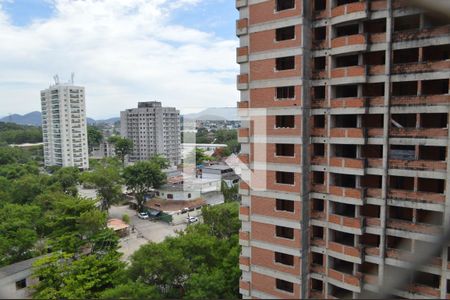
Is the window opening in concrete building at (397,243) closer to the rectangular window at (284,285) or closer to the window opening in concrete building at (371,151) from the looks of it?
the window opening in concrete building at (371,151)

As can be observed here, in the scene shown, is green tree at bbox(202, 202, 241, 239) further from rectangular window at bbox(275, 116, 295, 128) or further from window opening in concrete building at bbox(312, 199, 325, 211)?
rectangular window at bbox(275, 116, 295, 128)

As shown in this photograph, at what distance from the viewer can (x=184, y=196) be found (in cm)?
2439

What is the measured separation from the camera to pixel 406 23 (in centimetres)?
657

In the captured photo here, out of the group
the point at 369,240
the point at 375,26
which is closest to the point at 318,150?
the point at 369,240

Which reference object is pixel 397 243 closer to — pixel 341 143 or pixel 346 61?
pixel 341 143

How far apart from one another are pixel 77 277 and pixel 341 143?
853 centimetres

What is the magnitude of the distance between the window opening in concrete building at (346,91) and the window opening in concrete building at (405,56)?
94cm

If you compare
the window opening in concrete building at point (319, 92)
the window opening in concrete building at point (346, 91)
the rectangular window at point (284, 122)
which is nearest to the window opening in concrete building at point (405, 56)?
the window opening in concrete building at point (346, 91)

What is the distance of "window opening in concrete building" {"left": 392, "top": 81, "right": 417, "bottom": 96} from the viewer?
6.63m

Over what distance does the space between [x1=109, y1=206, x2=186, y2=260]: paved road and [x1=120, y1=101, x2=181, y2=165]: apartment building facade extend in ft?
60.6

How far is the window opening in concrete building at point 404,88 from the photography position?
6.63 m

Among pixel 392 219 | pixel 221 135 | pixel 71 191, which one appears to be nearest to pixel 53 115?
pixel 71 191

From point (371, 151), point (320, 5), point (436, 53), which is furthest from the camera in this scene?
point (320, 5)

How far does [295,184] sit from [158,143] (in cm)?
Answer: 3652
